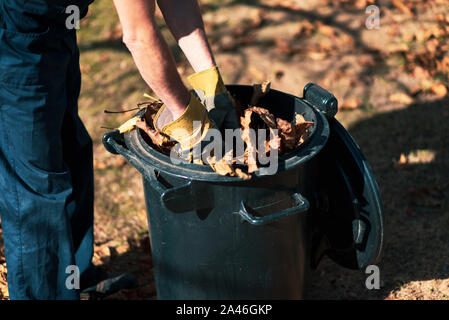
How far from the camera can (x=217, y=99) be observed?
82.8 inches

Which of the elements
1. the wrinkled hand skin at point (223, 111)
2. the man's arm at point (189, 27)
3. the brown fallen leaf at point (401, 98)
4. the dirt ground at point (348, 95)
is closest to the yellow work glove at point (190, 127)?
the wrinkled hand skin at point (223, 111)

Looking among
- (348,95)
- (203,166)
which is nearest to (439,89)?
(348,95)

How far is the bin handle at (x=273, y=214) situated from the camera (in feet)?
6.06

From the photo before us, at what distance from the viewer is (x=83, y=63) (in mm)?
4930

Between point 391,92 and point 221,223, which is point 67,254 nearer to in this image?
point 221,223

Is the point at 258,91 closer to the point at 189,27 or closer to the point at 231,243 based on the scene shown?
the point at 189,27

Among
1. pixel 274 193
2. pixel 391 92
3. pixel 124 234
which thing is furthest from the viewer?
pixel 391 92

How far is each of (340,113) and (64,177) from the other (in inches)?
96.5

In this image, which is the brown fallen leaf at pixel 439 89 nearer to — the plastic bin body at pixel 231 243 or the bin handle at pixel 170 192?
the plastic bin body at pixel 231 243

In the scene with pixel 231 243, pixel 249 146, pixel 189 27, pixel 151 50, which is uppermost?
pixel 189 27

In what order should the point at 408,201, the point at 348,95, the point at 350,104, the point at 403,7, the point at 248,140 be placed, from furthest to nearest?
the point at 403,7 → the point at 348,95 → the point at 350,104 → the point at 408,201 → the point at 248,140

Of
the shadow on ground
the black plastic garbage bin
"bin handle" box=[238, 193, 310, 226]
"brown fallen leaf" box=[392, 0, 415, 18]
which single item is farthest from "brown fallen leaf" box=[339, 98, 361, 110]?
"bin handle" box=[238, 193, 310, 226]

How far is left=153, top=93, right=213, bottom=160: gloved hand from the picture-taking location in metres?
1.94
